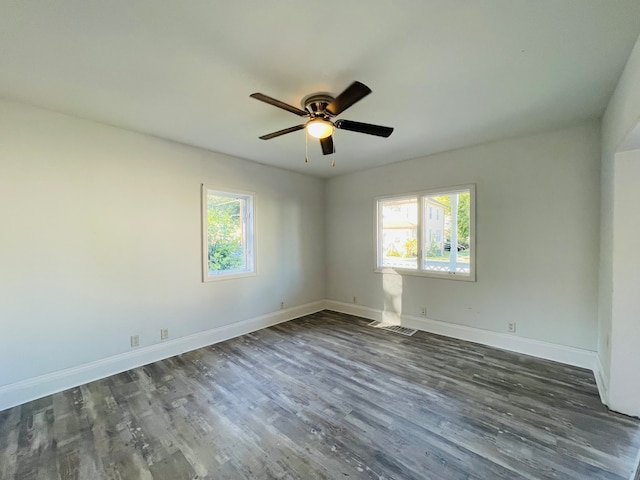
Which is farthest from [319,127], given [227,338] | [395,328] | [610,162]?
[395,328]

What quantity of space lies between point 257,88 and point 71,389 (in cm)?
335

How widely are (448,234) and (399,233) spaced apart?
0.82m

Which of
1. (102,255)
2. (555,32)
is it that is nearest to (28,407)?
(102,255)

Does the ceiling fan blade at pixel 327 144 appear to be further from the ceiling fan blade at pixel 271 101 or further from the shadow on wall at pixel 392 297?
the shadow on wall at pixel 392 297

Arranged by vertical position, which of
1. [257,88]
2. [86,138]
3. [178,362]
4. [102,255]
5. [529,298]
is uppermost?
[257,88]

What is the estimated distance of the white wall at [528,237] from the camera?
9.73 feet

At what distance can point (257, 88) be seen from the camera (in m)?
2.22

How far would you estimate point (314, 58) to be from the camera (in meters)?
1.85

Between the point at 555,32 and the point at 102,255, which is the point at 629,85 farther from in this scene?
the point at 102,255

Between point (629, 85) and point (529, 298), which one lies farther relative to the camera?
point (529, 298)

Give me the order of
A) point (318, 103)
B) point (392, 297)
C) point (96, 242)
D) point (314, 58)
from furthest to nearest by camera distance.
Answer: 1. point (392, 297)
2. point (96, 242)
3. point (318, 103)
4. point (314, 58)

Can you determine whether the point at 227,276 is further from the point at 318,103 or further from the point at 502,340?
the point at 502,340

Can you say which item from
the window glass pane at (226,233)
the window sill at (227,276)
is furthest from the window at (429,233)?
the window glass pane at (226,233)

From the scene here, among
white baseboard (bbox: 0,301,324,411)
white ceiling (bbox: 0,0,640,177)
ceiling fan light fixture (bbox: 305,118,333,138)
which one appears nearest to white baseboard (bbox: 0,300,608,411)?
white baseboard (bbox: 0,301,324,411)
